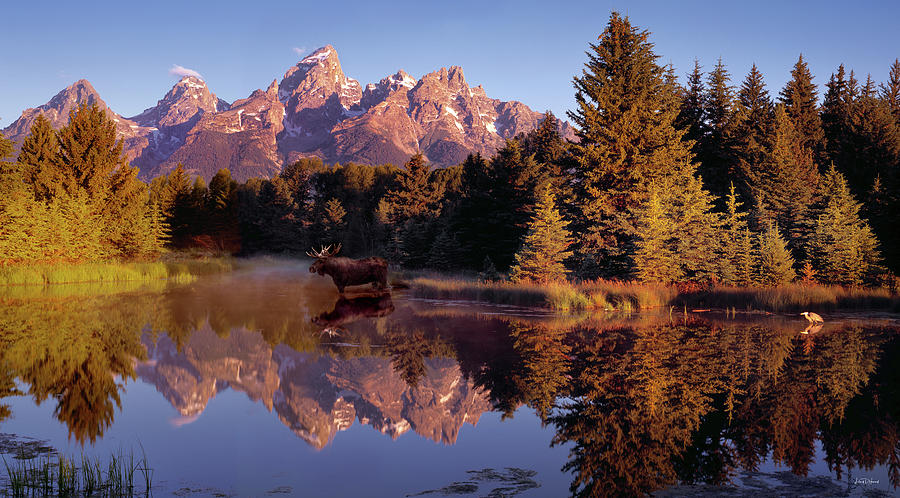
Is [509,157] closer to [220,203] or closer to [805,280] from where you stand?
[805,280]

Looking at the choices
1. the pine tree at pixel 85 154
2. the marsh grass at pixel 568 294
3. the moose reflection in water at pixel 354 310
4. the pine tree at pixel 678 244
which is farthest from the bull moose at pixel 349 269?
the pine tree at pixel 85 154

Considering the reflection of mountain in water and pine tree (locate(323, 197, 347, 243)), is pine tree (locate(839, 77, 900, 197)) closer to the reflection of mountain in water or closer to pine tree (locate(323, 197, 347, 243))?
the reflection of mountain in water

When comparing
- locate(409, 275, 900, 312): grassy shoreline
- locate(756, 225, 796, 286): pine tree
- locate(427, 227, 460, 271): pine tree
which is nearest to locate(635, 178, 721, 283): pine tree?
locate(409, 275, 900, 312): grassy shoreline

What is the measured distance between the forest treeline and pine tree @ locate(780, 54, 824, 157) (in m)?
0.16

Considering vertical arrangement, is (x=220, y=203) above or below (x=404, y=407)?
above

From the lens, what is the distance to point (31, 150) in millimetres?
40406

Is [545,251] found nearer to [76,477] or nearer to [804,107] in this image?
[76,477]

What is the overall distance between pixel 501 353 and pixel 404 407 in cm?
471

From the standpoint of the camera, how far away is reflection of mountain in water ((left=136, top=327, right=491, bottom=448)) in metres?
8.32

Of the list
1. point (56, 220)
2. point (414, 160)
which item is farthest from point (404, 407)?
point (414, 160)

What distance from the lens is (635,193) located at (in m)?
31.0

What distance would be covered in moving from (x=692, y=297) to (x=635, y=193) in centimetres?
892

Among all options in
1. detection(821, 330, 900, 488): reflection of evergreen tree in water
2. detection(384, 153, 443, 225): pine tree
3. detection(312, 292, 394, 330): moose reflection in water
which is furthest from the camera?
→ detection(384, 153, 443, 225): pine tree

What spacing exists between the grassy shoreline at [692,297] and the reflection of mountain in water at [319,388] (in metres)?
11.8
